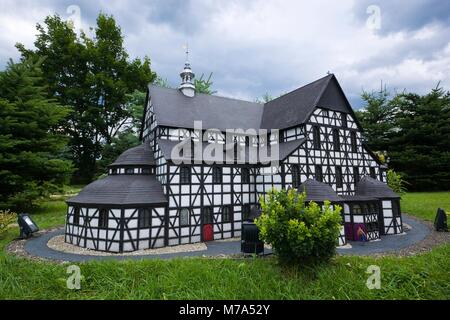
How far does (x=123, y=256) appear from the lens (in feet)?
40.9

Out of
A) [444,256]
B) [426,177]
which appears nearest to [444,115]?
[426,177]

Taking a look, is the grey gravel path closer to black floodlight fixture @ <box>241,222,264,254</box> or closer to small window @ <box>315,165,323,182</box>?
black floodlight fixture @ <box>241,222,264,254</box>

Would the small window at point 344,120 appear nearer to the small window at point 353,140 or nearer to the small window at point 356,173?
the small window at point 353,140

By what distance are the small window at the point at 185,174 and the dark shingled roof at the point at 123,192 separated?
5.16 feet

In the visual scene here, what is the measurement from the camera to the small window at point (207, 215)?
1623 cm

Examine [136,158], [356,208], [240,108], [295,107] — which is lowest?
[356,208]

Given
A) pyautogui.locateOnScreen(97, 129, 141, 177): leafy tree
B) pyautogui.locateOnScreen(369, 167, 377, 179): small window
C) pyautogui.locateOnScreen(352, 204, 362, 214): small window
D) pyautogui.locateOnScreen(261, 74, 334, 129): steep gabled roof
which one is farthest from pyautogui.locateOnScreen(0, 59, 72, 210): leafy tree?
pyautogui.locateOnScreen(369, 167, 377, 179): small window

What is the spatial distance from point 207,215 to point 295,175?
23.2ft

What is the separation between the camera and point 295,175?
1736 cm

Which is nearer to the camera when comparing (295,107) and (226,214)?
(226,214)

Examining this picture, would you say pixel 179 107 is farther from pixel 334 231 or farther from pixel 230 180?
pixel 334 231

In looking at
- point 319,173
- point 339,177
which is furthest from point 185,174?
point 339,177

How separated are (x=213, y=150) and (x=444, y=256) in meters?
13.6

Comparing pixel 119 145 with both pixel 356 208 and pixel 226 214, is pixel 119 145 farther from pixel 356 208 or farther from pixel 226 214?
pixel 356 208
